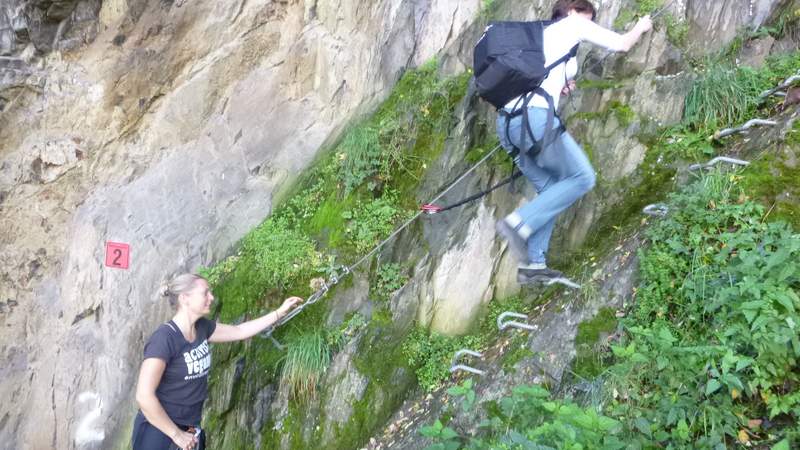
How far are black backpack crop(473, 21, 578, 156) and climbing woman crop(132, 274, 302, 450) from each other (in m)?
2.40

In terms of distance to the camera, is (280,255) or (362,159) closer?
(280,255)

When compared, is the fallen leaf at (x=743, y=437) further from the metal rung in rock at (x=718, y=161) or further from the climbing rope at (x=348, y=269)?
the climbing rope at (x=348, y=269)

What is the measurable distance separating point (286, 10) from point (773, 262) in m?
5.62

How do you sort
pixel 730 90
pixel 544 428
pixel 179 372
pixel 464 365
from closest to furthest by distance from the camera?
pixel 544 428 → pixel 179 372 → pixel 464 365 → pixel 730 90

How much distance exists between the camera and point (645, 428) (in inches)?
122

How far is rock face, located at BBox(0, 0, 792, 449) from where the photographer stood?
647 centimetres

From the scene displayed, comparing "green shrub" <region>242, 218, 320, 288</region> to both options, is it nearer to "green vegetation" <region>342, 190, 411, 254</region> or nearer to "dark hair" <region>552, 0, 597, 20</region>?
"green vegetation" <region>342, 190, 411, 254</region>

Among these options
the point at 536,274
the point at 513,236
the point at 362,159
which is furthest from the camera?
the point at 362,159

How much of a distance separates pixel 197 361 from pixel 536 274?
2.44 meters

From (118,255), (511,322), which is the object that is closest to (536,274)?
(511,322)

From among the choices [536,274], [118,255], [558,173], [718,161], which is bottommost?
[718,161]

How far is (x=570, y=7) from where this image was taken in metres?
4.19

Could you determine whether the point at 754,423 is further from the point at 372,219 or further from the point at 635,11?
the point at 635,11

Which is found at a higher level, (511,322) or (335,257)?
(335,257)
